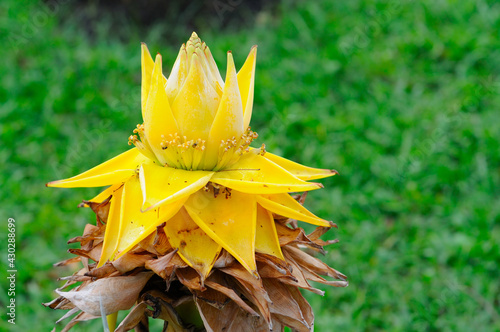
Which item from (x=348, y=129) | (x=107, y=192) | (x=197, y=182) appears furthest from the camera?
(x=348, y=129)

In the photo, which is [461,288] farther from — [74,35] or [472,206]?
[74,35]

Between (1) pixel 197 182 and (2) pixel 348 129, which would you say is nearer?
(1) pixel 197 182

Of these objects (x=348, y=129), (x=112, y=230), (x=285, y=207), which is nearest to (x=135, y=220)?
(x=112, y=230)

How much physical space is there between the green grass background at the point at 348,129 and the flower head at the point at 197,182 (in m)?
1.46

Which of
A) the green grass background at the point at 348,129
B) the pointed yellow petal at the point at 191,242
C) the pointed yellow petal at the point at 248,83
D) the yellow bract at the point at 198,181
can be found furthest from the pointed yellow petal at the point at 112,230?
the green grass background at the point at 348,129

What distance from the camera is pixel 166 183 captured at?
3.59 ft

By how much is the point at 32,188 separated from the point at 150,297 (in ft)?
7.25

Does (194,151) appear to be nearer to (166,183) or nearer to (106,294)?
(166,183)

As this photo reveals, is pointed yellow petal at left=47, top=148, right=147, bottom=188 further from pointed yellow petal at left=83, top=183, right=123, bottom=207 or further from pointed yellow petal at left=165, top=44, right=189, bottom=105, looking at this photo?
pointed yellow petal at left=165, top=44, right=189, bottom=105

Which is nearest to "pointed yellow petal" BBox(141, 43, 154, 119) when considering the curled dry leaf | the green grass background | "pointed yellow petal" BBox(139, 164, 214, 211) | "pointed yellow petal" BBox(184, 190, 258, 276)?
"pointed yellow petal" BBox(139, 164, 214, 211)

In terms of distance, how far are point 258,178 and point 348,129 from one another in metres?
2.33

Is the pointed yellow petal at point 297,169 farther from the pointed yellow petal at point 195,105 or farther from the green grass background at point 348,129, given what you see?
the green grass background at point 348,129

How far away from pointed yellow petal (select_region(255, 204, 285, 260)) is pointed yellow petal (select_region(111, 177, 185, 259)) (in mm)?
178

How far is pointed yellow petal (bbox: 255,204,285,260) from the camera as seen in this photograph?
1.11 meters
